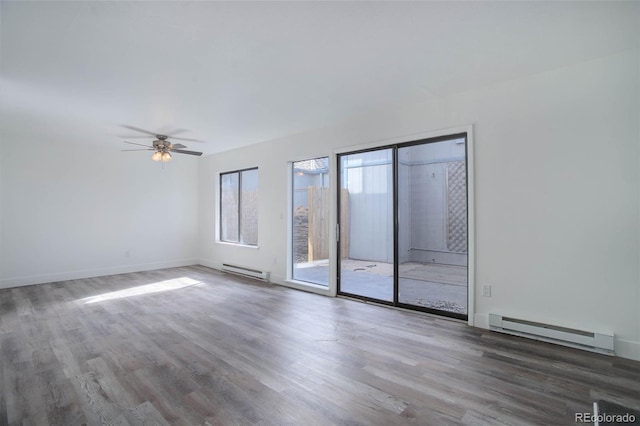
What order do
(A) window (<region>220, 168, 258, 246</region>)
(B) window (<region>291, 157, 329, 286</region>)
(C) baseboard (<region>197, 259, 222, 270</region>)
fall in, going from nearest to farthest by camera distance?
(B) window (<region>291, 157, 329, 286</region>) < (A) window (<region>220, 168, 258, 246</region>) < (C) baseboard (<region>197, 259, 222, 270</region>)

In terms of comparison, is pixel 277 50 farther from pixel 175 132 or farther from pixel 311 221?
pixel 175 132

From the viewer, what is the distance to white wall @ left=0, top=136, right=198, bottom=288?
525 cm

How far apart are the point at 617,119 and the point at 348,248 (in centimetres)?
325

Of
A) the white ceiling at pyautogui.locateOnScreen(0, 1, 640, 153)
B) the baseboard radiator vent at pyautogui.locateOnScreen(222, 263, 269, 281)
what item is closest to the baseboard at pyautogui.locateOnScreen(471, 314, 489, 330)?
the white ceiling at pyautogui.locateOnScreen(0, 1, 640, 153)

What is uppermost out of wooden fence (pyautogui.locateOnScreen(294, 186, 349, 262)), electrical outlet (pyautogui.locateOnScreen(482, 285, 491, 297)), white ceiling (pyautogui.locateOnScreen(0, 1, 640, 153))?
white ceiling (pyautogui.locateOnScreen(0, 1, 640, 153))

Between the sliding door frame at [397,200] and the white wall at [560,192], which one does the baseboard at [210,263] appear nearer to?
the sliding door frame at [397,200]

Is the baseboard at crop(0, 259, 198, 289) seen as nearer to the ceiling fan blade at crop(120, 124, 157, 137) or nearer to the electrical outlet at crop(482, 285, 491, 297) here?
the ceiling fan blade at crop(120, 124, 157, 137)

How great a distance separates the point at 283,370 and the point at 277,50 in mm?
2643

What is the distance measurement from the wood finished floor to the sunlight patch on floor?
22.0 inches

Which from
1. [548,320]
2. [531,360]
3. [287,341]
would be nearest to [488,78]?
[548,320]

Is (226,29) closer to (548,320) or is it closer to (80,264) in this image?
(548,320)

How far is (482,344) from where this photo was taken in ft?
9.42

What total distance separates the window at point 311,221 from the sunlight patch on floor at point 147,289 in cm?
197

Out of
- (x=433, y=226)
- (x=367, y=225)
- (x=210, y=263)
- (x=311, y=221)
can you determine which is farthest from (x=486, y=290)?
(x=210, y=263)
